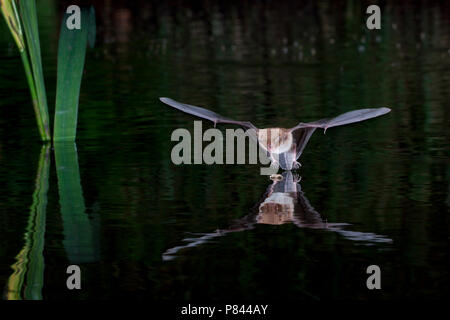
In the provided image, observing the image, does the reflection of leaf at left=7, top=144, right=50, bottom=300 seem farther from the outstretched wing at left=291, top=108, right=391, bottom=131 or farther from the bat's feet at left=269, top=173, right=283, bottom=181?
the outstretched wing at left=291, top=108, right=391, bottom=131

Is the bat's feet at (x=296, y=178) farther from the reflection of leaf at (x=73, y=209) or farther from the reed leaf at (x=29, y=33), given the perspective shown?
the reed leaf at (x=29, y=33)

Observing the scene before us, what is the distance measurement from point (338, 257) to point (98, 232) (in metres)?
1.38

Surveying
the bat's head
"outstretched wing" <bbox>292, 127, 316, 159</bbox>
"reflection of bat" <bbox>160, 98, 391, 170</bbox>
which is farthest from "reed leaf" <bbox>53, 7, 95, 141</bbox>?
"outstretched wing" <bbox>292, 127, 316, 159</bbox>

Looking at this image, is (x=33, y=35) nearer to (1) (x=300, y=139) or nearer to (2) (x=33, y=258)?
(1) (x=300, y=139)

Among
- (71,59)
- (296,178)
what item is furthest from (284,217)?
(71,59)

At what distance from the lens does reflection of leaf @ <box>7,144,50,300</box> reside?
5.36 metres

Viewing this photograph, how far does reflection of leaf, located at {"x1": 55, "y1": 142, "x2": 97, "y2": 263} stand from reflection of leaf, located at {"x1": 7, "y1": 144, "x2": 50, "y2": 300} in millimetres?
125

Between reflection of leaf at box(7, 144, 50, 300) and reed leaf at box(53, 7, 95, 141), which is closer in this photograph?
reflection of leaf at box(7, 144, 50, 300)

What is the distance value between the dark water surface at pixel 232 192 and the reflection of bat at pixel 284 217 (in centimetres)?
1

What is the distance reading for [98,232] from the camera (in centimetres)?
642

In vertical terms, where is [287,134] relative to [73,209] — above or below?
above

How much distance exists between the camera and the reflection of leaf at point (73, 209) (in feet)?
19.9

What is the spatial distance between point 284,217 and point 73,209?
1.28 m

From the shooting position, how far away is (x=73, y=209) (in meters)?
7.05
